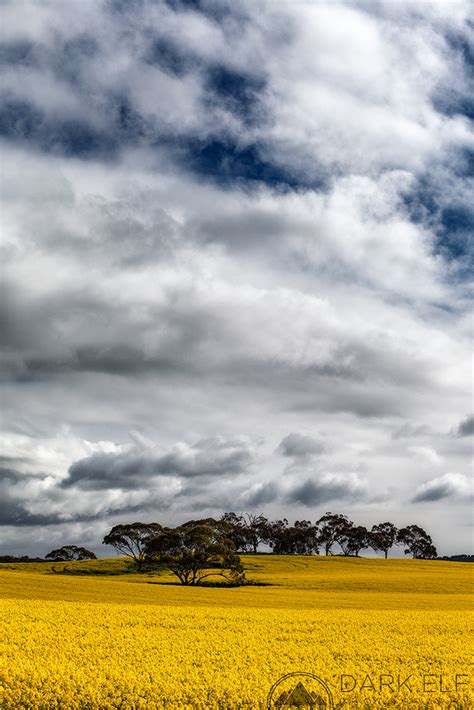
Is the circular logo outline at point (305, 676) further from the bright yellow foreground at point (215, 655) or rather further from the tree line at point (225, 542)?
the tree line at point (225, 542)

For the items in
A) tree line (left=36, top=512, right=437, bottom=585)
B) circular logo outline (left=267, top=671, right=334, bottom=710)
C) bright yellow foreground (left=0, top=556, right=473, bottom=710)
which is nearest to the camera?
circular logo outline (left=267, top=671, right=334, bottom=710)

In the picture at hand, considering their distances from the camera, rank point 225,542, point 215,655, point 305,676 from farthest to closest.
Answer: point 225,542
point 215,655
point 305,676

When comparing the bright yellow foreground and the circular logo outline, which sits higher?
the circular logo outline

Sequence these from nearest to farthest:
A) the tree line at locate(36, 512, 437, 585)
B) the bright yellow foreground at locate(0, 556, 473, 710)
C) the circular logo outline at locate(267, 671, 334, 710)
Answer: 1. the circular logo outline at locate(267, 671, 334, 710)
2. the bright yellow foreground at locate(0, 556, 473, 710)
3. the tree line at locate(36, 512, 437, 585)

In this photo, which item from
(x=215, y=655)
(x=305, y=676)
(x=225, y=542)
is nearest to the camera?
(x=305, y=676)

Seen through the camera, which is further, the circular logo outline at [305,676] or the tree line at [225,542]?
the tree line at [225,542]

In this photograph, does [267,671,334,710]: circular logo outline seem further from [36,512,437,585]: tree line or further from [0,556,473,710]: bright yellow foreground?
[36,512,437,585]: tree line

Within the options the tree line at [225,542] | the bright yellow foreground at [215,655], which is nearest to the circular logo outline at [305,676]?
the bright yellow foreground at [215,655]

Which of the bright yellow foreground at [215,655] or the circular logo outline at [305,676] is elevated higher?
the circular logo outline at [305,676]

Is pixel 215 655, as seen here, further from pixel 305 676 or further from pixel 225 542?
pixel 225 542

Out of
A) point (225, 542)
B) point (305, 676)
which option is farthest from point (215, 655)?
point (225, 542)

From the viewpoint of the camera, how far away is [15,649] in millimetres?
22281

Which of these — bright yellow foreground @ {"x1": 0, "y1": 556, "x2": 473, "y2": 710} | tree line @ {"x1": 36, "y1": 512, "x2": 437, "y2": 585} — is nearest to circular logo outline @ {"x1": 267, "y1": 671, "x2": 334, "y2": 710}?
bright yellow foreground @ {"x1": 0, "y1": 556, "x2": 473, "y2": 710}

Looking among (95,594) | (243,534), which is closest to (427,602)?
(95,594)
